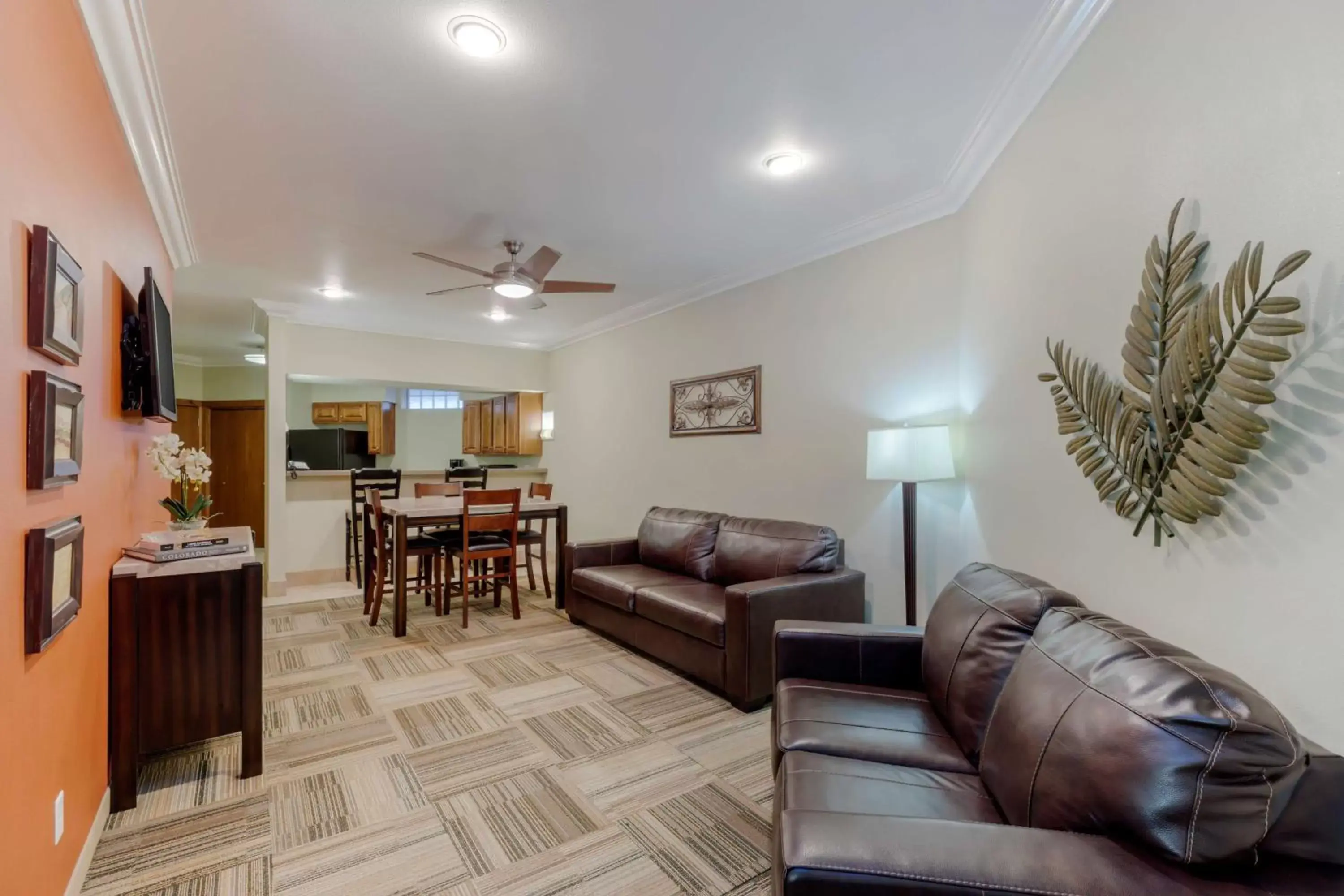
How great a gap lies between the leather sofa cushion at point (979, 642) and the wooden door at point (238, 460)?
8573mm

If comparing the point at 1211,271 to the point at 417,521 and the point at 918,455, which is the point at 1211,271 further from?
the point at 417,521

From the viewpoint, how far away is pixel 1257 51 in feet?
3.97

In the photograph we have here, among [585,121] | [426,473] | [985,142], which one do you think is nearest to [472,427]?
[426,473]

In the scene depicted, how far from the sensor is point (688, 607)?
127 inches

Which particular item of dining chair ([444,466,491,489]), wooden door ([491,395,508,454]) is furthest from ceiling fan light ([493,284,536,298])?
wooden door ([491,395,508,454])

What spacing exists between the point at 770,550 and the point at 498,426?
4.53 meters

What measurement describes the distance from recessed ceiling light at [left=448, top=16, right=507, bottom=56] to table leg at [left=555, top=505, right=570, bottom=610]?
335 cm

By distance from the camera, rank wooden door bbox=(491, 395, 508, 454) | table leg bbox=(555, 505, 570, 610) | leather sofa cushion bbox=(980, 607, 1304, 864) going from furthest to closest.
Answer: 1. wooden door bbox=(491, 395, 508, 454)
2. table leg bbox=(555, 505, 570, 610)
3. leather sofa cushion bbox=(980, 607, 1304, 864)

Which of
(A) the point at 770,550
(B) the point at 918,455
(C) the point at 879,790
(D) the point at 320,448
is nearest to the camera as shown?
(C) the point at 879,790

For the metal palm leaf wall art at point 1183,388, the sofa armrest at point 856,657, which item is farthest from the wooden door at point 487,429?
the metal palm leaf wall art at point 1183,388

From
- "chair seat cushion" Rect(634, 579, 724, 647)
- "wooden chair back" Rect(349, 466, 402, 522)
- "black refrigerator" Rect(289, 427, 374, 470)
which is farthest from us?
"black refrigerator" Rect(289, 427, 374, 470)

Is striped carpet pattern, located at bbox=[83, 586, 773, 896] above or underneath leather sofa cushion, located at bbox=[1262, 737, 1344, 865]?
underneath

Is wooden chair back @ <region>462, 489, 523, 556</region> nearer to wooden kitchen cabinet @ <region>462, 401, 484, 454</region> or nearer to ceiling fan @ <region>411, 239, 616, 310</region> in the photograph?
ceiling fan @ <region>411, 239, 616, 310</region>

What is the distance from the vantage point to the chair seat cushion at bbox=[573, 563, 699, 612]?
12.2ft
